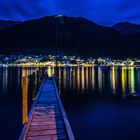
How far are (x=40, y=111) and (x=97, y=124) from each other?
873 cm

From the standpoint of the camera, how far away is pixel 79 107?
26.7m

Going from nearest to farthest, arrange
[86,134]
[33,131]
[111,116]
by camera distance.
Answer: [33,131], [86,134], [111,116]

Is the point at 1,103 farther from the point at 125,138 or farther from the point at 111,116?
the point at 125,138

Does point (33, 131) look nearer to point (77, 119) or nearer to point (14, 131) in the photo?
point (14, 131)

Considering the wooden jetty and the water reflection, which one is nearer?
the wooden jetty

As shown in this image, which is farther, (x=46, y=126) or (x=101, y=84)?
(x=101, y=84)

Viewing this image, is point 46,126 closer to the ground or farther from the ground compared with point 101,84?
farther from the ground

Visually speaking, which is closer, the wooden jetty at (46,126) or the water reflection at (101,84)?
the wooden jetty at (46,126)

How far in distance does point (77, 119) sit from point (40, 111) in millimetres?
9239

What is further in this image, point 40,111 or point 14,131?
point 14,131

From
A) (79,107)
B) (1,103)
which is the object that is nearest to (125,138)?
(79,107)

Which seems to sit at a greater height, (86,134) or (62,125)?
(62,125)

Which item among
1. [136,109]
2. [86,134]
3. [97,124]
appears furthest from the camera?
[136,109]

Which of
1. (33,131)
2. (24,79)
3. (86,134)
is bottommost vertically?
(86,134)
